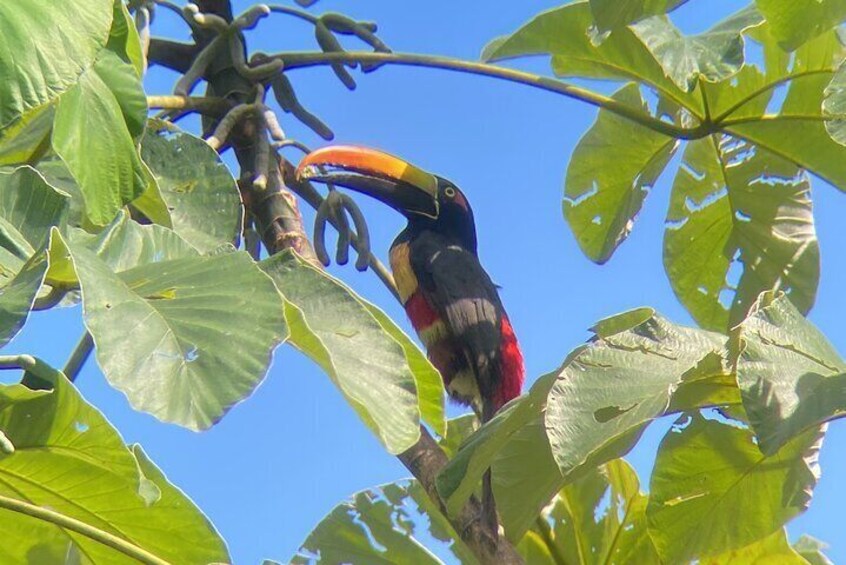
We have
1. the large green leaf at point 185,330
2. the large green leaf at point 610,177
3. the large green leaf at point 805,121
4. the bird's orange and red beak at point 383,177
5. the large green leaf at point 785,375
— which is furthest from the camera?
the bird's orange and red beak at point 383,177

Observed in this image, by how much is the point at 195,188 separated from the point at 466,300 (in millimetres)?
1929

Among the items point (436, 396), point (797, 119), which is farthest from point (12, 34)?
point (797, 119)

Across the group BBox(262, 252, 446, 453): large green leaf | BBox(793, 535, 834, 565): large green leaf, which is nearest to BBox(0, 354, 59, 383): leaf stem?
BBox(262, 252, 446, 453): large green leaf

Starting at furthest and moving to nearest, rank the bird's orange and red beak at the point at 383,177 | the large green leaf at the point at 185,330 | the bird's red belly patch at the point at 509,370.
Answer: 1. the bird's orange and red beak at the point at 383,177
2. the bird's red belly patch at the point at 509,370
3. the large green leaf at the point at 185,330

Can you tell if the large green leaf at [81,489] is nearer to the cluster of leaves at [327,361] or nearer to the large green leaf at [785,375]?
the cluster of leaves at [327,361]

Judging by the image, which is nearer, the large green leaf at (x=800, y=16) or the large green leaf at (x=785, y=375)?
the large green leaf at (x=785, y=375)

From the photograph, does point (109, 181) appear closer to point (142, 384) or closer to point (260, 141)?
point (142, 384)

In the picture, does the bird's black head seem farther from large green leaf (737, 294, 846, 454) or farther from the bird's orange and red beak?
large green leaf (737, 294, 846, 454)

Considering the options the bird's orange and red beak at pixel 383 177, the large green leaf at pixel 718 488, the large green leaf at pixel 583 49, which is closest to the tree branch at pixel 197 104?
the large green leaf at pixel 583 49

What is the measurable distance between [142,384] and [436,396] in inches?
19.3

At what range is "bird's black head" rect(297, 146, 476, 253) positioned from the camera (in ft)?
12.7

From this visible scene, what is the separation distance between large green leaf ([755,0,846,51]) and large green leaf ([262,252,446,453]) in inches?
26.6

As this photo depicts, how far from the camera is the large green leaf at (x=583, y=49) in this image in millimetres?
2094

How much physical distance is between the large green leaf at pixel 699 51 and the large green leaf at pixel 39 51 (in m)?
0.88
